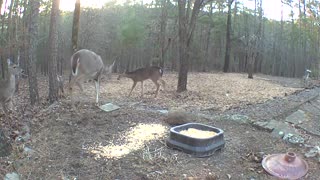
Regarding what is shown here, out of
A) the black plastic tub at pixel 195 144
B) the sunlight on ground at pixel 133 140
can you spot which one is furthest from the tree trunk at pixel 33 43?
the black plastic tub at pixel 195 144

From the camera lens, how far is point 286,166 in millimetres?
6047

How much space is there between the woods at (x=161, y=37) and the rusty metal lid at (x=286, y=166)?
4366 mm

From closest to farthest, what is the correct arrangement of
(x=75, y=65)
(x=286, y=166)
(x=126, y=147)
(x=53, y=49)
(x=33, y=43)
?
1. (x=286, y=166)
2. (x=126, y=147)
3. (x=75, y=65)
4. (x=53, y=49)
5. (x=33, y=43)

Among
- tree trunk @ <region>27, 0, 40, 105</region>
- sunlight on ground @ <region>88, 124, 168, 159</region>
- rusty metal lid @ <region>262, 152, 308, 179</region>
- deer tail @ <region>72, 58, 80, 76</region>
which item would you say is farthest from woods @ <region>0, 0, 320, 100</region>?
rusty metal lid @ <region>262, 152, 308, 179</region>

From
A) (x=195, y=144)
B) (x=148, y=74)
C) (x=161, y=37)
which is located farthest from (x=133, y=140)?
(x=161, y=37)

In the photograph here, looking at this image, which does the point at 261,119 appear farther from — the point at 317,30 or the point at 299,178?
the point at 317,30

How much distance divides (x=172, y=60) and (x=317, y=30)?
14.1 metres

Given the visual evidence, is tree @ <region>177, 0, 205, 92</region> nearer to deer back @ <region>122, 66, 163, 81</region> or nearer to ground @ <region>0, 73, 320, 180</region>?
deer back @ <region>122, 66, 163, 81</region>

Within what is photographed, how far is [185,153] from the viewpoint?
6184 mm

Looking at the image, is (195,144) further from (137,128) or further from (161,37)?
(161,37)

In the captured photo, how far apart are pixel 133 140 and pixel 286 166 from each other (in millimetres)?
2487

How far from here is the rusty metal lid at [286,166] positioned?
595 cm

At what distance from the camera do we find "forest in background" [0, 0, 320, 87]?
1955 cm

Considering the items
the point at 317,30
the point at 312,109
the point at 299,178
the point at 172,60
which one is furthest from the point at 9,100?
the point at 317,30
